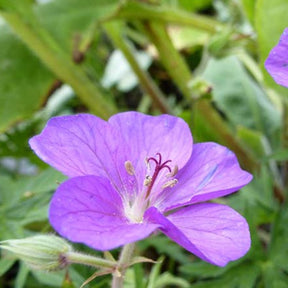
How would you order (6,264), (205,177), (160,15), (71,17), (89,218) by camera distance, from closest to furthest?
(89,218) → (205,177) → (6,264) → (160,15) → (71,17)

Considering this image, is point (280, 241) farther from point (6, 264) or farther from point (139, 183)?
point (6, 264)

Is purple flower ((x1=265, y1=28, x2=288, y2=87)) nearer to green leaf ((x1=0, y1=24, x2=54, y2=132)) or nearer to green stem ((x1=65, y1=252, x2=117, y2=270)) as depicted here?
green stem ((x1=65, y1=252, x2=117, y2=270))

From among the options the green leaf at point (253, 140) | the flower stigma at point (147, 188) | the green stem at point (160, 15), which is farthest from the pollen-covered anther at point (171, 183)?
the green stem at point (160, 15)

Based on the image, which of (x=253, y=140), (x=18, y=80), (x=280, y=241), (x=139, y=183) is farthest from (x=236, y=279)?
(x=18, y=80)

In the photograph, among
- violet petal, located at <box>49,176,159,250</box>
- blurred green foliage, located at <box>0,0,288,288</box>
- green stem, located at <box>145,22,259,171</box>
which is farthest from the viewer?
green stem, located at <box>145,22,259,171</box>

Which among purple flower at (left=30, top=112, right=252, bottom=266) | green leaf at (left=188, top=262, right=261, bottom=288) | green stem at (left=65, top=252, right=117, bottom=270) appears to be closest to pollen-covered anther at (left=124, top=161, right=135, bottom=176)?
purple flower at (left=30, top=112, right=252, bottom=266)

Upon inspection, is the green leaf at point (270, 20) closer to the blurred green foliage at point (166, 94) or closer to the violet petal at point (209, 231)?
the blurred green foliage at point (166, 94)

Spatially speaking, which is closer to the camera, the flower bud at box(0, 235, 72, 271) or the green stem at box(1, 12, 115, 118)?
the flower bud at box(0, 235, 72, 271)

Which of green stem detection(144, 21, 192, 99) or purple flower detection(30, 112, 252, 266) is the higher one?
purple flower detection(30, 112, 252, 266)
